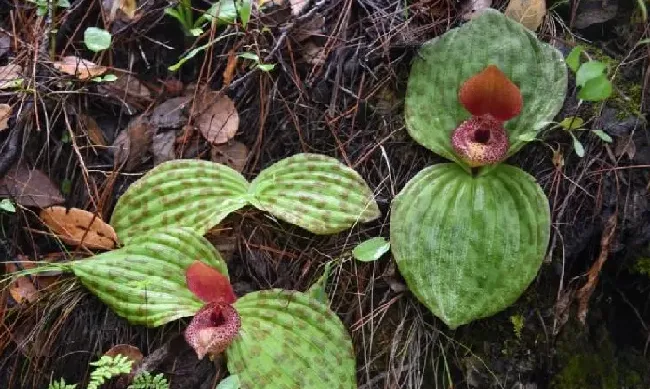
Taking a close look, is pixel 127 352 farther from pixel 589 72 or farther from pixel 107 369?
pixel 589 72

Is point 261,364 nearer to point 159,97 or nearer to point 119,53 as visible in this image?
point 159,97

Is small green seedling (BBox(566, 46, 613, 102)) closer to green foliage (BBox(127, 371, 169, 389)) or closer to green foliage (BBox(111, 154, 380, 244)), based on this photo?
green foliage (BBox(111, 154, 380, 244))

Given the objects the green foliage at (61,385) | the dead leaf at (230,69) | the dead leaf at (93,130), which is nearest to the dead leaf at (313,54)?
the dead leaf at (230,69)

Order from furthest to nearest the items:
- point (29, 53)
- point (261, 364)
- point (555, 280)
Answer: point (29, 53)
point (555, 280)
point (261, 364)

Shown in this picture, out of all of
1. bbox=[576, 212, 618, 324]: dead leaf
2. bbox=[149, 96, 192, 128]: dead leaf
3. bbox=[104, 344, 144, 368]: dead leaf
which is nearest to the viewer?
bbox=[104, 344, 144, 368]: dead leaf

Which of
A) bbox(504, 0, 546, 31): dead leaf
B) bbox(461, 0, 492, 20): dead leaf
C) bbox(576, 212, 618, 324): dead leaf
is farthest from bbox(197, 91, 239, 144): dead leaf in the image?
bbox(576, 212, 618, 324): dead leaf

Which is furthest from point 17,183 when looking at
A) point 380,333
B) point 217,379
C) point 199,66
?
point 380,333
